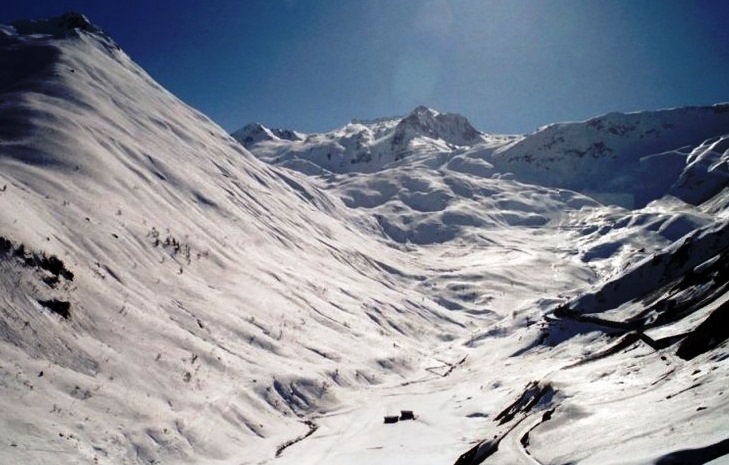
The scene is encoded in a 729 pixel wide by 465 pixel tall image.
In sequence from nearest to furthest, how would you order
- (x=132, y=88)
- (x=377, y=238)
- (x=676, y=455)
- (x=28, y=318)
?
(x=676, y=455) → (x=28, y=318) → (x=132, y=88) → (x=377, y=238)

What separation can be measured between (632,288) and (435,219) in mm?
139001

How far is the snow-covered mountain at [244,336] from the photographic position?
750 inches

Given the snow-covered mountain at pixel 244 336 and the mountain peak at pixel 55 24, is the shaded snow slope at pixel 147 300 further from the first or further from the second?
the mountain peak at pixel 55 24

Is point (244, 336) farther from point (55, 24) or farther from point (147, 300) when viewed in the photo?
point (55, 24)

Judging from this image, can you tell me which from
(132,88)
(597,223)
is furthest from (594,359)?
(597,223)

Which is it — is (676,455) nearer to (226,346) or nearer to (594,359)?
(594,359)

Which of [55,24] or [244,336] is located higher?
[55,24]

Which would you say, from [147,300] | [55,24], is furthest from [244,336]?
[55,24]

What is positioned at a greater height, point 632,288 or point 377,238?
point 377,238

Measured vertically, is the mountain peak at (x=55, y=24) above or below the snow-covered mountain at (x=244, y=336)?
above

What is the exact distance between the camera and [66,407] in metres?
22.0

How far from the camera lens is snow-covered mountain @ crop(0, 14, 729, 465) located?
19.1 metres

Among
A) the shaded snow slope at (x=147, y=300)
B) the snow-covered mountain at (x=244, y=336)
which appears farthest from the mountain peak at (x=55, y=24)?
the shaded snow slope at (x=147, y=300)

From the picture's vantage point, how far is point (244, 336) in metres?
39.2
